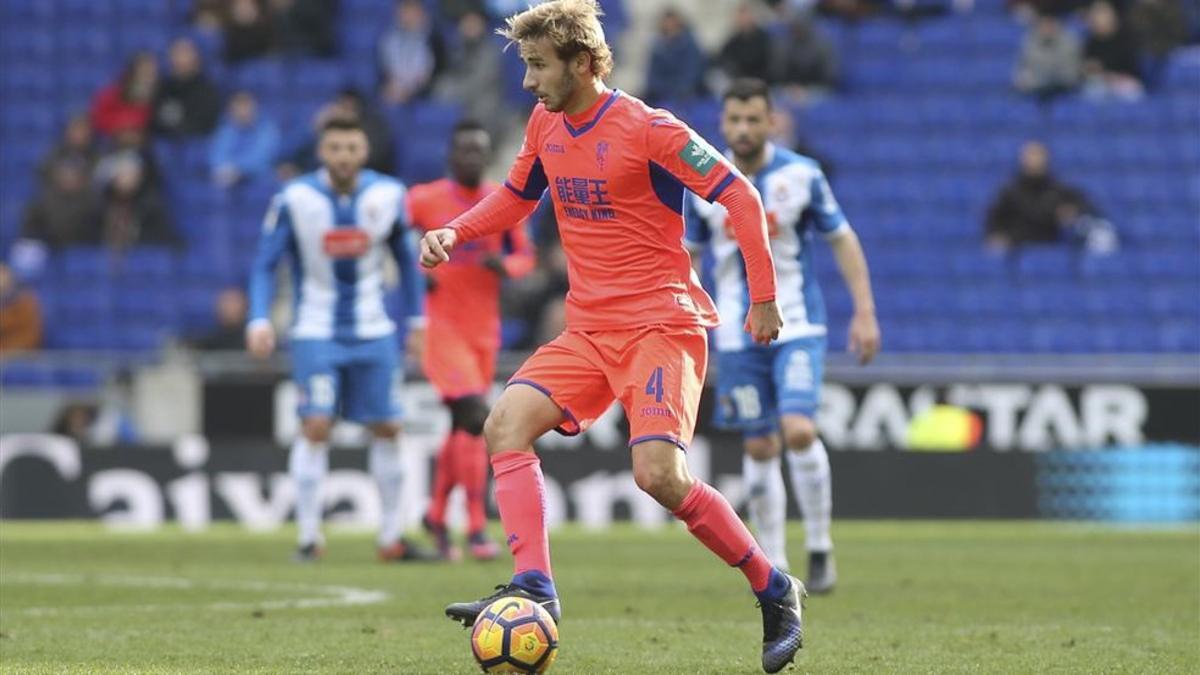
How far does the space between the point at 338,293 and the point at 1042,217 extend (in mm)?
9471

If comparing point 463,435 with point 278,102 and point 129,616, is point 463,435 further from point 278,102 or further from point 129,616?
point 278,102

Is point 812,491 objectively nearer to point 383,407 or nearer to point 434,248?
point 383,407

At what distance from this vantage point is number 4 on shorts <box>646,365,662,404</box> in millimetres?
6984

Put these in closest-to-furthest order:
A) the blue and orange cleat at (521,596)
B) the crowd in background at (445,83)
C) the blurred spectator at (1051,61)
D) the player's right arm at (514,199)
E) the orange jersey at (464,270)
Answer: the blue and orange cleat at (521,596)
the player's right arm at (514,199)
the orange jersey at (464,270)
the crowd in background at (445,83)
the blurred spectator at (1051,61)

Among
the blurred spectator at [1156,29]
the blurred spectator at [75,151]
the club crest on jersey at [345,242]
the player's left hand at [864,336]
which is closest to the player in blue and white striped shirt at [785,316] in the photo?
the player's left hand at [864,336]

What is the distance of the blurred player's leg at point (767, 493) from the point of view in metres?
10.9

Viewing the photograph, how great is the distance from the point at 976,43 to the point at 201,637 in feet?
52.4

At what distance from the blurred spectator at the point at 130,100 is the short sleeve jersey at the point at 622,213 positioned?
15544 millimetres

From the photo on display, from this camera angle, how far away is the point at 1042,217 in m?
20.2

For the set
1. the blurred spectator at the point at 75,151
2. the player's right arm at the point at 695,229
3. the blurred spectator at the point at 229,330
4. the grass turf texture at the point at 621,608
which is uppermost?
the blurred spectator at the point at 75,151

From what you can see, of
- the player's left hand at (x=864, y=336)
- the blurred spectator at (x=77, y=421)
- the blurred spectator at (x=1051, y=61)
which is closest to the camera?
the player's left hand at (x=864, y=336)

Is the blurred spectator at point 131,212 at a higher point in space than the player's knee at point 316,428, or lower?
higher

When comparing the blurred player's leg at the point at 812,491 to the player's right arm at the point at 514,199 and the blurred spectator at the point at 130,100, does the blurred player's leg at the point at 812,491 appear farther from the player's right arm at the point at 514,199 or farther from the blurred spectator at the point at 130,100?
the blurred spectator at the point at 130,100

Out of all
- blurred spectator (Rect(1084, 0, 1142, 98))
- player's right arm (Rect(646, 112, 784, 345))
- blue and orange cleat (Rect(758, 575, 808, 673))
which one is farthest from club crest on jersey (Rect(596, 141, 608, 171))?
blurred spectator (Rect(1084, 0, 1142, 98))
